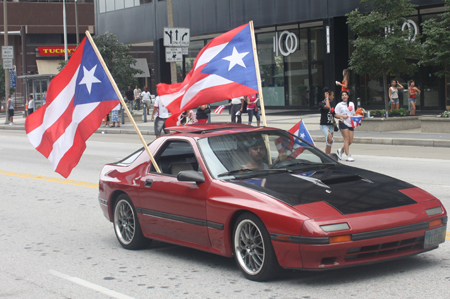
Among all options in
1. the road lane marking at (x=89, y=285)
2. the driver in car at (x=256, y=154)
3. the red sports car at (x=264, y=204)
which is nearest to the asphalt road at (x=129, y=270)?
the road lane marking at (x=89, y=285)

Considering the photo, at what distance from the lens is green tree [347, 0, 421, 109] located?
22.8 meters

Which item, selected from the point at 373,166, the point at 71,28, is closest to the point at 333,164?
the point at 373,166

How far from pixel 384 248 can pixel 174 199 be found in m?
2.22

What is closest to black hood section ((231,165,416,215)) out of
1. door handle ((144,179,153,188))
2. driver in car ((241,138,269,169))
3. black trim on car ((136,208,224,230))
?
driver in car ((241,138,269,169))

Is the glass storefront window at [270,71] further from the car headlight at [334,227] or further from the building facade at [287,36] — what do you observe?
the car headlight at [334,227]

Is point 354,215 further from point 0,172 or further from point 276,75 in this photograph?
point 276,75

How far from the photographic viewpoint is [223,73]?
8.79 metres

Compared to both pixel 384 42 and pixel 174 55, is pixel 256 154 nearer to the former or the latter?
pixel 384 42

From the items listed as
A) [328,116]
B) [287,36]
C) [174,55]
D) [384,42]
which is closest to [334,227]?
[328,116]

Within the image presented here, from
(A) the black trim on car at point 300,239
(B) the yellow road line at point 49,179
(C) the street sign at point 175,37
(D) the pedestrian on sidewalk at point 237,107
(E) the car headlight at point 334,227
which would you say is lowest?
(B) the yellow road line at point 49,179

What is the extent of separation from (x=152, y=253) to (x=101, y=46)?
1312 inches

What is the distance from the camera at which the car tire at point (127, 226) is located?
22.7 feet

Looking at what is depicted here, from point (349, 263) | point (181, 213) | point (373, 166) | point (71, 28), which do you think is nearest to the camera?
point (349, 263)

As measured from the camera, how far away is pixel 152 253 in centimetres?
686
